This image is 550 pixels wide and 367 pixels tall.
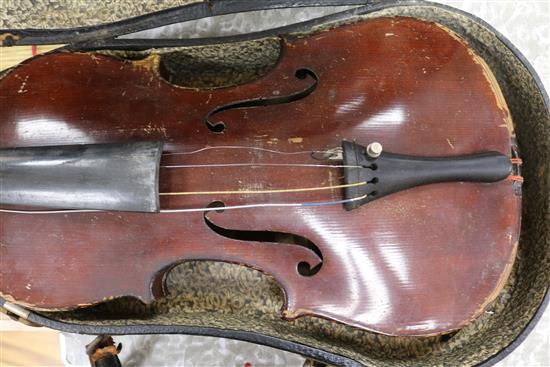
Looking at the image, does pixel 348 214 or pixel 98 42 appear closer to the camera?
pixel 348 214

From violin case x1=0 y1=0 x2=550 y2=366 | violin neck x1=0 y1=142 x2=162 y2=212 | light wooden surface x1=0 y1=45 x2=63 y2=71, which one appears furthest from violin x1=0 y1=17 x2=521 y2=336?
light wooden surface x1=0 y1=45 x2=63 y2=71

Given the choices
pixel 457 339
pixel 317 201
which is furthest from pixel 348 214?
pixel 457 339

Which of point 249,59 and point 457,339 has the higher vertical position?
point 249,59

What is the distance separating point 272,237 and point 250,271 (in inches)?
9.5

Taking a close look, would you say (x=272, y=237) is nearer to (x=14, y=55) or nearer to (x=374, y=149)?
(x=374, y=149)

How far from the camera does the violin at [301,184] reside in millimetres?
1017

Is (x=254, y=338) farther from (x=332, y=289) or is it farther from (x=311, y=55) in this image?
(x=311, y=55)

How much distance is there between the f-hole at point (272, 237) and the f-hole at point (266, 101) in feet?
0.51

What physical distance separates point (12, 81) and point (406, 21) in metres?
0.82

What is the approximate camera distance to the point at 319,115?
108cm

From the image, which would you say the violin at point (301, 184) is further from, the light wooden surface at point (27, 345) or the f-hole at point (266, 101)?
the light wooden surface at point (27, 345)

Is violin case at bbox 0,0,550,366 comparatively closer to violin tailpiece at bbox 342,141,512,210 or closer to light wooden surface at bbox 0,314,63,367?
violin tailpiece at bbox 342,141,512,210

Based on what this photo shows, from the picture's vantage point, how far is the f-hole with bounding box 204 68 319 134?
1.10m

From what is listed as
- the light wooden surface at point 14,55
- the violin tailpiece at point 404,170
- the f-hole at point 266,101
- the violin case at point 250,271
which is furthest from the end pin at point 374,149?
the light wooden surface at point 14,55
